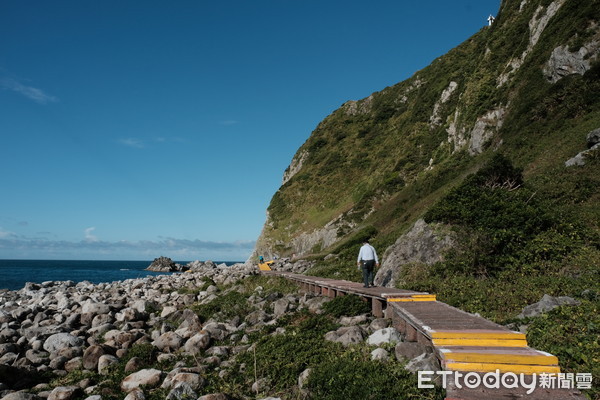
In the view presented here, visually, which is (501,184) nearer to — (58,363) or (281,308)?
(281,308)

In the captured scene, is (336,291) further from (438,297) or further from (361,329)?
(361,329)

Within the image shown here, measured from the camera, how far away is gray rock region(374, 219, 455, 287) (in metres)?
15.3

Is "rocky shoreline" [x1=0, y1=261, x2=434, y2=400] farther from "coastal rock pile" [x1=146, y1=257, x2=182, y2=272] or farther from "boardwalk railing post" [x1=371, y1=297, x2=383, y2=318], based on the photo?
"coastal rock pile" [x1=146, y1=257, x2=182, y2=272]

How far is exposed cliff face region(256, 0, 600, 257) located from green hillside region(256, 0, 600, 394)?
0.55ft

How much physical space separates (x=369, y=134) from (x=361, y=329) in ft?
218

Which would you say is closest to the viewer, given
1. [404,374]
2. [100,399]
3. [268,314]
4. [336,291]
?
[404,374]

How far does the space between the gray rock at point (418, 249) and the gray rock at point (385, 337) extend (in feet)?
23.7

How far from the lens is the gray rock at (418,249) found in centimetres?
→ 1526

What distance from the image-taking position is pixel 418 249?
16000 millimetres

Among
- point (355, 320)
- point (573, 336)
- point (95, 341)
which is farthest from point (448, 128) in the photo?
point (95, 341)

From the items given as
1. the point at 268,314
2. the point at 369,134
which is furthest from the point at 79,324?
the point at 369,134

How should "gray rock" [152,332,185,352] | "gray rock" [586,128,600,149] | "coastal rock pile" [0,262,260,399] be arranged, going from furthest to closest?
"gray rock" [586,128,600,149] < "gray rock" [152,332,185,352] < "coastal rock pile" [0,262,260,399]

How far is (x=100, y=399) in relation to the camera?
8086 millimetres

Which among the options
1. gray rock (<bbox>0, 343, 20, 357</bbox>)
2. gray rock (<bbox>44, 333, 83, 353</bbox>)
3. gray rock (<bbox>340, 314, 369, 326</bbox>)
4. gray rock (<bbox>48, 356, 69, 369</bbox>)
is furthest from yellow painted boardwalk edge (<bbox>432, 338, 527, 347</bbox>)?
gray rock (<bbox>0, 343, 20, 357</bbox>)
